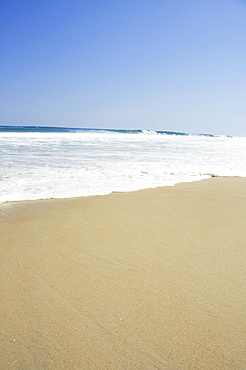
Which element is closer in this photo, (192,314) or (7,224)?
(192,314)

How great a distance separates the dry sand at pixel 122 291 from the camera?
4.30 feet

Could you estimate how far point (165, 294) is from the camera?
175cm

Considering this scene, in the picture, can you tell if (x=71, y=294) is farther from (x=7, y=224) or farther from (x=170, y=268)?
(x=7, y=224)

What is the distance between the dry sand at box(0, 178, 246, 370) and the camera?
1.31 metres

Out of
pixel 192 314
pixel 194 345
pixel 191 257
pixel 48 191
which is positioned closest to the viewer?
pixel 194 345

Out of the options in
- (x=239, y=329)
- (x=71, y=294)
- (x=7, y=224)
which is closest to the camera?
(x=239, y=329)

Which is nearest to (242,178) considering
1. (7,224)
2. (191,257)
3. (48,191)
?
(48,191)

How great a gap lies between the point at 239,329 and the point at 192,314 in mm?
231

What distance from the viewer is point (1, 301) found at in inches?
64.8

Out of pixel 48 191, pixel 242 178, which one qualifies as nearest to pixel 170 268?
pixel 48 191

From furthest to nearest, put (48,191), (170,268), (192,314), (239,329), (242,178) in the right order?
(242,178) → (48,191) → (170,268) → (192,314) → (239,329)

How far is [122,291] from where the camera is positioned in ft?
5.85

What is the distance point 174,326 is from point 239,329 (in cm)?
31

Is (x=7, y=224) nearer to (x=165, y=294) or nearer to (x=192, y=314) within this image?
(x=165, y=294)
